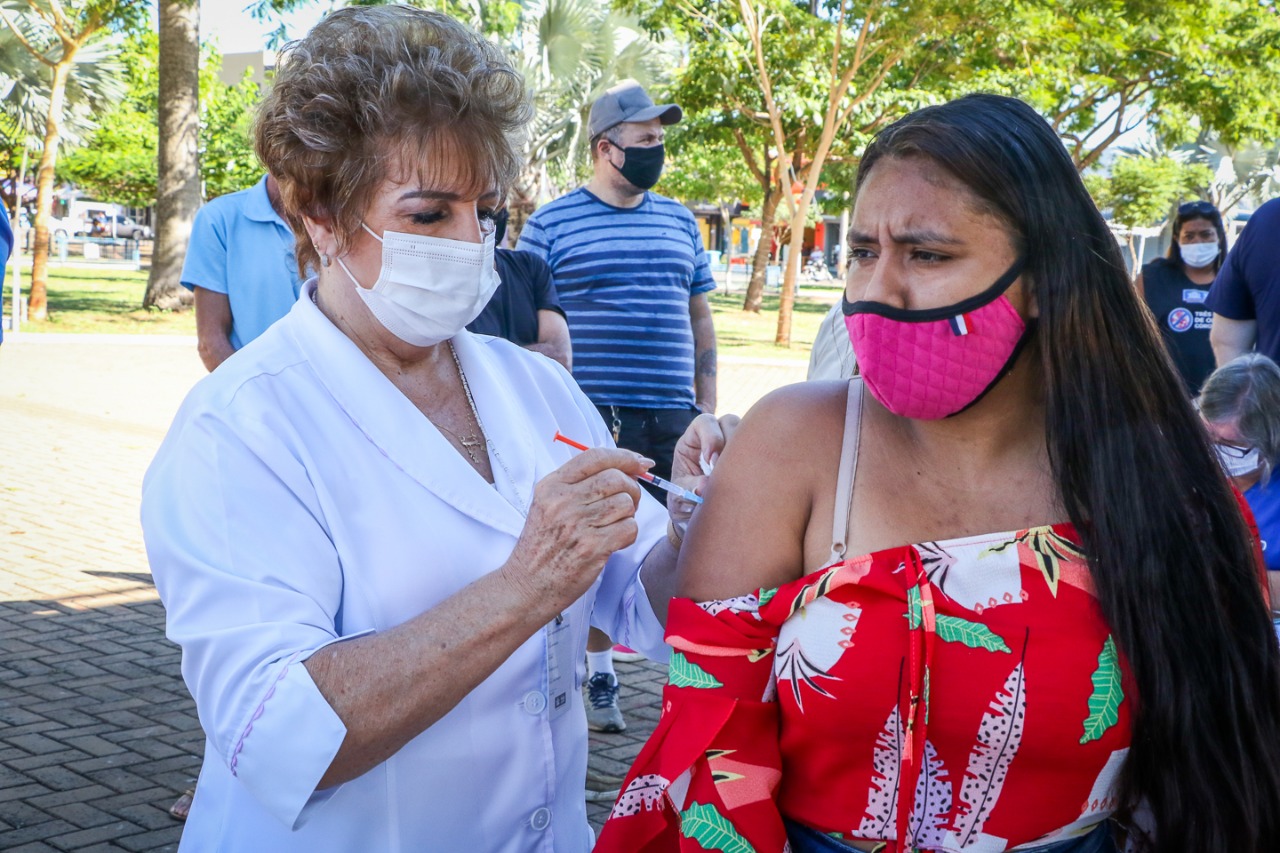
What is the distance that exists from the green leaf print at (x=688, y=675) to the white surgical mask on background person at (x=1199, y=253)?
613 centimetres

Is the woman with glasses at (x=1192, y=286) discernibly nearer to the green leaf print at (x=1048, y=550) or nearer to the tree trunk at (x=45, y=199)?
the green leaf print at (x=1048, y=550)

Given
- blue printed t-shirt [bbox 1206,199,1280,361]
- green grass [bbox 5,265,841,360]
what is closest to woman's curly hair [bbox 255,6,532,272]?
blue printed t-shirt [bbox 1206,199,1280,361]

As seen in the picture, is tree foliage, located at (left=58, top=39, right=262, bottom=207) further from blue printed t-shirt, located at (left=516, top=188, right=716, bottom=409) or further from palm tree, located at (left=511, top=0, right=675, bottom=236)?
blue printed t-shirt, located at (left=516, top=188, right=716, bottom=409)

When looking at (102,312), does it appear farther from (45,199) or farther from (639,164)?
(639,164)

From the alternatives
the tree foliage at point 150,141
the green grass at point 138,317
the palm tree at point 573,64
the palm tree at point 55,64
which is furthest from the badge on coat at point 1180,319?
the tree foliage at point 150,141

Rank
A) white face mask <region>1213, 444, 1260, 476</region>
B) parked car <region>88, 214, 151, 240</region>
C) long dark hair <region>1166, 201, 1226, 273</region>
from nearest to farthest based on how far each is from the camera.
→ white face mask <region>1213, 444, 1260, 476</region> → long dark hair <region>1166, 201, 1226, 273</region> → parked car <region>88, 214, 151, 240</region>

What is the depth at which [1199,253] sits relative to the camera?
22.8ft

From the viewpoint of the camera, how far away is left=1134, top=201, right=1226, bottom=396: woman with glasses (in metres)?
6.87

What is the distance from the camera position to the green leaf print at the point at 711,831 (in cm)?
168

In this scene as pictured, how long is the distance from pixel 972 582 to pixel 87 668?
4.43 meters

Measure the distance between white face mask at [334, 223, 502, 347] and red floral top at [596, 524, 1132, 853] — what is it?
2.12 ft

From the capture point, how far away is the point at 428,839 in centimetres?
176

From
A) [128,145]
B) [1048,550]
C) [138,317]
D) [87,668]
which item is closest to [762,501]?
[1048,550]

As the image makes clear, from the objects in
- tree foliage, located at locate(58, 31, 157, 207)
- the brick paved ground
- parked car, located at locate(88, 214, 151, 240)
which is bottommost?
the brick paved ground
